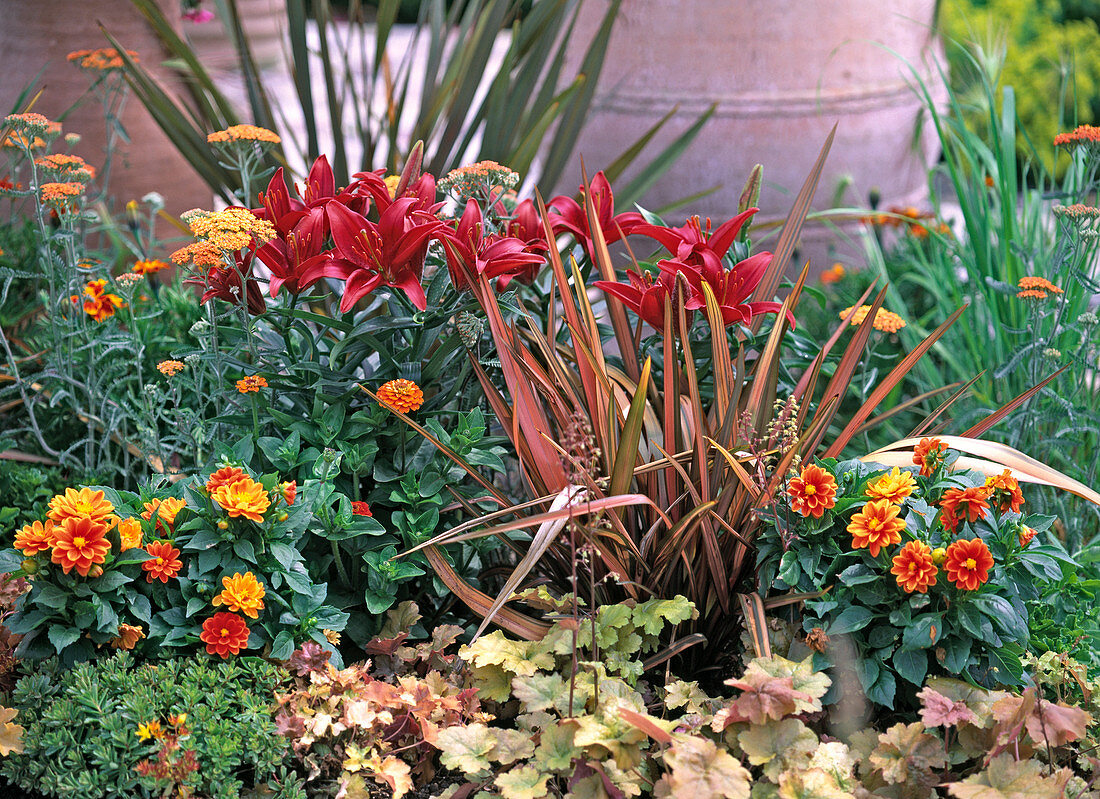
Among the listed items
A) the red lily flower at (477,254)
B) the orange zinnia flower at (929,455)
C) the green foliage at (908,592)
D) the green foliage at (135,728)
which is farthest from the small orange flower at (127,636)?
the orange zinnia flower at (929,455)

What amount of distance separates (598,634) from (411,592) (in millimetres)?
386

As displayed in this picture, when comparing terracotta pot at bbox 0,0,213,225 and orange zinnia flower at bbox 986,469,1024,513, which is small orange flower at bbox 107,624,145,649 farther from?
terracotta pot at bbox 0,0,213,225

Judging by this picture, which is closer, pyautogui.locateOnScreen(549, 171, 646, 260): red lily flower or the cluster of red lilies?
the cluster of red lilies

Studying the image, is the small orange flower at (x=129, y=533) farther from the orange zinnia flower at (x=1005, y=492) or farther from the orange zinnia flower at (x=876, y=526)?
the orange zinnia flower at (x=1005, y=492)

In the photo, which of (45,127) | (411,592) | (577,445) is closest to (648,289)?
(577,445)

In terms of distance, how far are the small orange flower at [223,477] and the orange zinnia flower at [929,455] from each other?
929mm

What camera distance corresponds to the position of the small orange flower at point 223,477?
120 cm

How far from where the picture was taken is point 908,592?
120 cm

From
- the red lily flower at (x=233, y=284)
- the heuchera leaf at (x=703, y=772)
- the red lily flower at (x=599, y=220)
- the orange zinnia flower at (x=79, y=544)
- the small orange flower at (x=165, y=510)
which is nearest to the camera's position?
the heuchera leaf at (x=703, y=772)

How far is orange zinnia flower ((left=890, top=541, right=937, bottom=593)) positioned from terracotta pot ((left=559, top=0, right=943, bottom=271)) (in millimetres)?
1735

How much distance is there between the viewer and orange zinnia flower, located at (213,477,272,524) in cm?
117

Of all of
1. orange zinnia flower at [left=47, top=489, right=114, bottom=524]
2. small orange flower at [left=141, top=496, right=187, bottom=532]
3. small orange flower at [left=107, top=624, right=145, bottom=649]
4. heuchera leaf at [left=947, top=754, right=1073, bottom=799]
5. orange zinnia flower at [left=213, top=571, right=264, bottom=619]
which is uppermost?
orange zinnia flower at [left=47, top=489, right=114, bottom=524]

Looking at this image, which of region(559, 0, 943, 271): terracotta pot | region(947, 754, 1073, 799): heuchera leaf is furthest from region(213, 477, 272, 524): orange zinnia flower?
region(559, 0, 943, 271): terracotta pot

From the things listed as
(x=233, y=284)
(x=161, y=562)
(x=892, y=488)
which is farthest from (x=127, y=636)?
(x=892, y=488)
